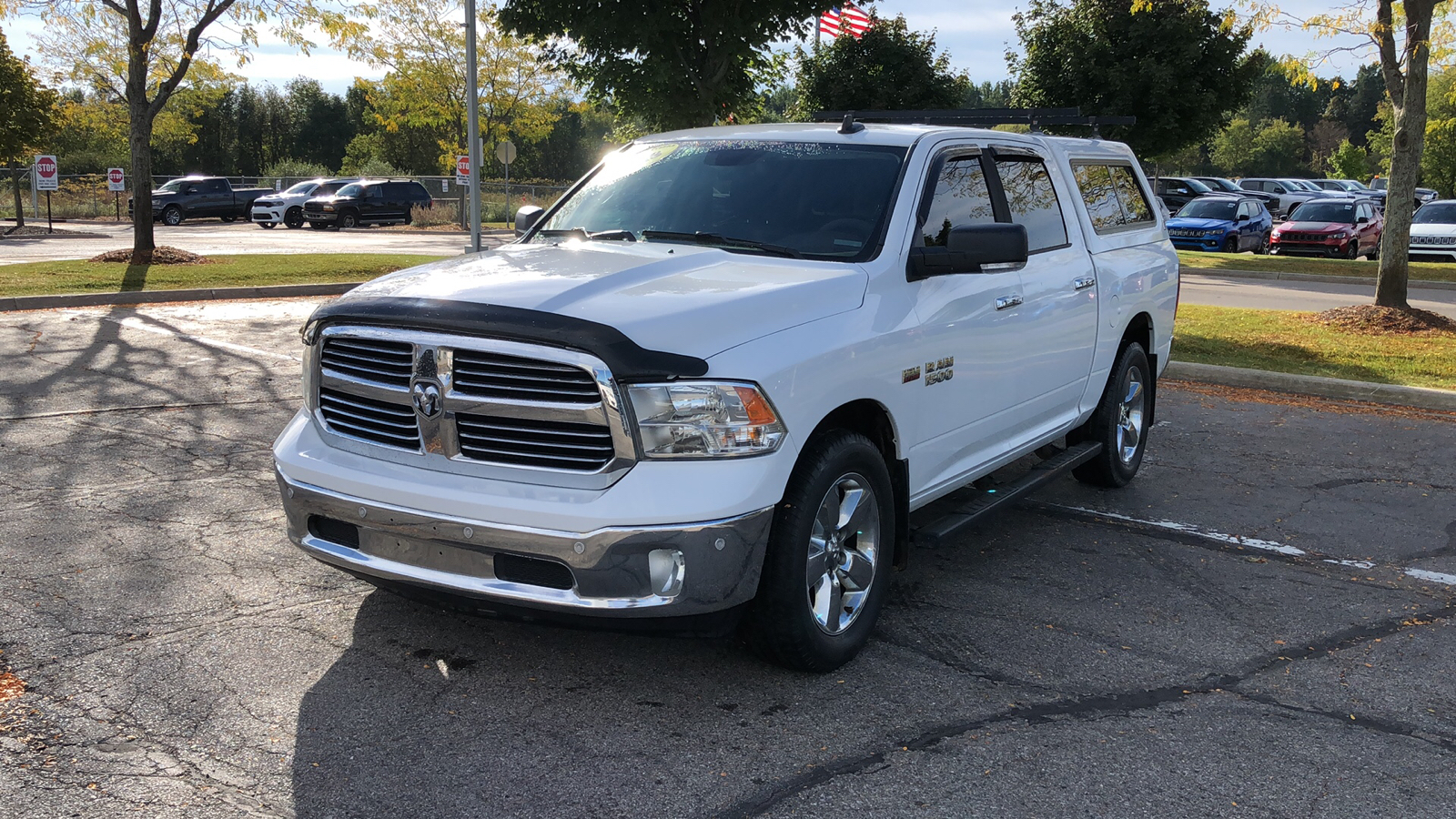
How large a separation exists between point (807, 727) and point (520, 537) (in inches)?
42.6

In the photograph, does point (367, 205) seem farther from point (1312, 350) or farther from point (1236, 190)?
point (1312, 350)

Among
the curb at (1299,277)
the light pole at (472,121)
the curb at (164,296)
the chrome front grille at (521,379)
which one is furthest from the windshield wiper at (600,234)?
the curb at (1299,277)

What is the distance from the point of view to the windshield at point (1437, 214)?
2810 centimetres

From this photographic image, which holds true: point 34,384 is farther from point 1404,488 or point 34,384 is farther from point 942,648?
point 1404,488

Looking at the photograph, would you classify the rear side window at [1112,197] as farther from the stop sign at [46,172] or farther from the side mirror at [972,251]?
the stop sign at [46,172]

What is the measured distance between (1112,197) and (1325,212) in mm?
25056

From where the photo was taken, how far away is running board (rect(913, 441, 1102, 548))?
478cm

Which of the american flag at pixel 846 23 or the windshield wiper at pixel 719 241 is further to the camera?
the american flag at pixel 846 23

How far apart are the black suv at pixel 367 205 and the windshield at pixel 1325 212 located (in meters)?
26.9

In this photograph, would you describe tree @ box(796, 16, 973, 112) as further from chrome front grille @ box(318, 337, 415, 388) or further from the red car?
chrome front grille @ box(318, 337, 415, 388)

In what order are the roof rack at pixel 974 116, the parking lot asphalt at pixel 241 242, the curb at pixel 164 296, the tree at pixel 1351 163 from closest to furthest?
the roof rack at pixel 974 116 < the curb at pixel 164 296 < the parking lot asphalt at pixel 241 242 < the tree at pixel 1351 163

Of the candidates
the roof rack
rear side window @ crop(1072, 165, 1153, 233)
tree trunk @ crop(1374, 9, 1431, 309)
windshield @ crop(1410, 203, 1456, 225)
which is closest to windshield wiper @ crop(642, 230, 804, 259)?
the roof rack

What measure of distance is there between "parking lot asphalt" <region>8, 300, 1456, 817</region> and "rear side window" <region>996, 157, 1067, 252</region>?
150 cm

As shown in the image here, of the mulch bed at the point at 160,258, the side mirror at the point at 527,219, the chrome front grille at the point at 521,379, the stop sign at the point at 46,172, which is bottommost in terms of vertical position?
the chrome front grille at the point at 521,379
